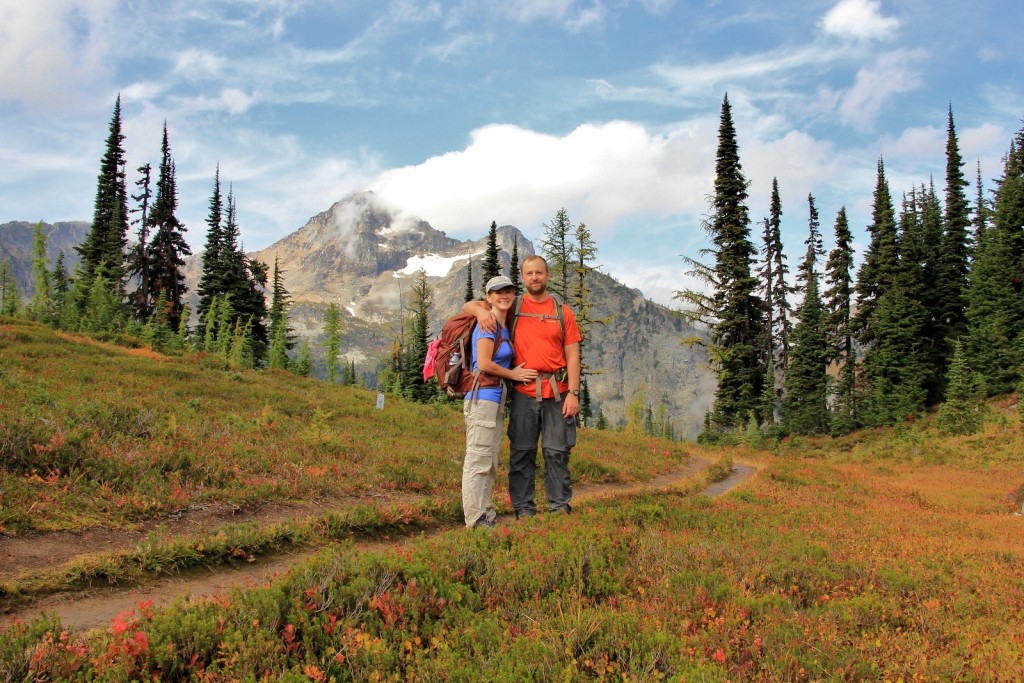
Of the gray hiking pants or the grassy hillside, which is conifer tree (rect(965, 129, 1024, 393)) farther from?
the gray hiking pants

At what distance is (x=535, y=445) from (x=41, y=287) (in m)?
35.9

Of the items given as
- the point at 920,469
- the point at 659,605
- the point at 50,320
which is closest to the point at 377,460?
the point at 659,605

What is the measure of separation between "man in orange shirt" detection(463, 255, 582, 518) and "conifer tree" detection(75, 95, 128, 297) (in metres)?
51.6

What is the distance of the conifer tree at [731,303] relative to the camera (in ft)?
131

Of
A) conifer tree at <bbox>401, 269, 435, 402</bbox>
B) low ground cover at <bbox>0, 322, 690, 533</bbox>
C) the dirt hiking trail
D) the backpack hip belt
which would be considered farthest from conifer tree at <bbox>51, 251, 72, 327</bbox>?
conifer tree at <bbox>401, 269, 435, 402</bbox>

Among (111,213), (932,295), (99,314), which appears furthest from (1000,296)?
(111,213)

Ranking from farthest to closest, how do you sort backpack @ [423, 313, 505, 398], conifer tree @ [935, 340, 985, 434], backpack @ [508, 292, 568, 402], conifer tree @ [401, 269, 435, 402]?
conifer tree @ [401, 269, 435, 402] → conifer tree @ [935, 340, 985, 434] → backpack @ [508, 292, 568, 402] → backpack @ [423, 313, 505, 398]

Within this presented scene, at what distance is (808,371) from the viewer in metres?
53.5

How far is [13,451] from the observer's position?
8.21 metres

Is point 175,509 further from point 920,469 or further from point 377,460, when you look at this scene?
point 920,469

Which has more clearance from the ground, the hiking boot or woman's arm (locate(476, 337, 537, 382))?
woman's arm (locate(476, 337, 537, 382))

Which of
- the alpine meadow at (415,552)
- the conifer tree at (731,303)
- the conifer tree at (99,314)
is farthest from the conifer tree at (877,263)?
the conifer tree at (99,314)

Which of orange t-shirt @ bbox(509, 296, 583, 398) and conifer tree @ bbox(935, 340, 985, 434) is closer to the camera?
orange t-shirt @ bbox(509, 296, 583, 398)

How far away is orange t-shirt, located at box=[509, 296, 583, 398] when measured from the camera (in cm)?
745
